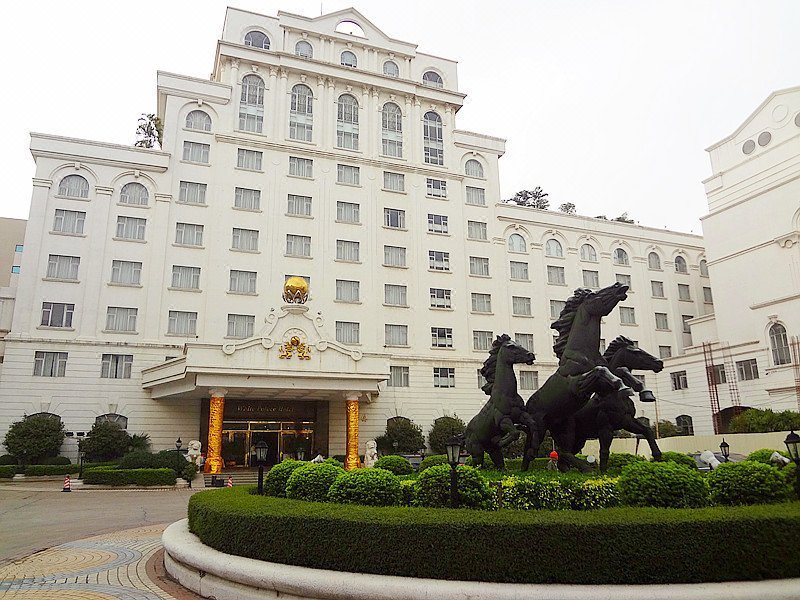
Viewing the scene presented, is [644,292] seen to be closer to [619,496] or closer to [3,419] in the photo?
[619,496]

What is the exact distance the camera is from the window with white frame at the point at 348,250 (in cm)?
3853

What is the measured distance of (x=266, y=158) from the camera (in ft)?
126

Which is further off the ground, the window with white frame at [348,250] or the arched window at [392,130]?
the arched window at [392,130]

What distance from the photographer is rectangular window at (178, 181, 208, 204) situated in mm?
36188

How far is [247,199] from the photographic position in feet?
123

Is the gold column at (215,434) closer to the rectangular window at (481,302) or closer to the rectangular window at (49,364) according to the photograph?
the rectangular window at (49,364)

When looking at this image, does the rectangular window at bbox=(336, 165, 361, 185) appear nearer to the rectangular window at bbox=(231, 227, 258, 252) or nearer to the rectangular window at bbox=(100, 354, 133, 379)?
the rectangular window at bbox=(231, 227, 258, 252)

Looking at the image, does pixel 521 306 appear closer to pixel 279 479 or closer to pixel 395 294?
pixel 395 294

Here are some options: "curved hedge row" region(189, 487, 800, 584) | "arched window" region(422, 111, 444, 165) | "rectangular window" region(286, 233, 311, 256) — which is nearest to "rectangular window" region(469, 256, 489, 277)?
"arched window" region(422, 111, 444, 165)

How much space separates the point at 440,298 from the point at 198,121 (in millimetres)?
19649

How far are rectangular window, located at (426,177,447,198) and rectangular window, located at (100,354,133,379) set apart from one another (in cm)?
2257

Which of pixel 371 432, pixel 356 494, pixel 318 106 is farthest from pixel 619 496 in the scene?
pixel 318 106

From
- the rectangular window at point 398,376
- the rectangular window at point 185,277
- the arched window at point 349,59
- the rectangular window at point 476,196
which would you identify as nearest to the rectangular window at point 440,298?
the rectangular window at point 398,376

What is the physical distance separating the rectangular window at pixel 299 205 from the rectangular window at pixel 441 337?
11505mm
